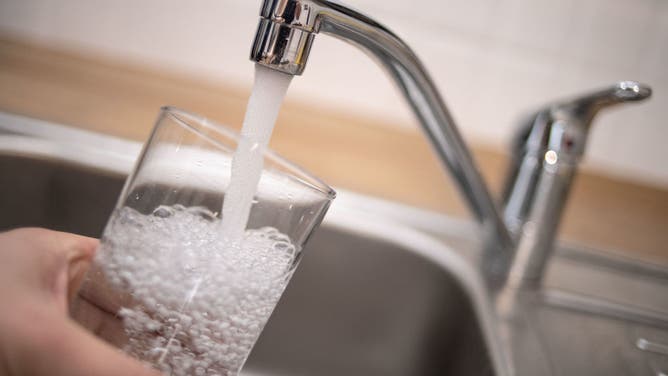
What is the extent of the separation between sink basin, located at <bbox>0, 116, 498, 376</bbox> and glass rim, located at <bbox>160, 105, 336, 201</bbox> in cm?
30

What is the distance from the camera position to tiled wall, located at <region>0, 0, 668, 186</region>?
43.9 inches

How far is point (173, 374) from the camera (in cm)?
30

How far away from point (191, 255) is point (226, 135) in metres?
0.06

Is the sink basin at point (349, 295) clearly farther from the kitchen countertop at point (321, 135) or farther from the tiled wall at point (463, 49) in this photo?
the tiled wall at point (463, 49)

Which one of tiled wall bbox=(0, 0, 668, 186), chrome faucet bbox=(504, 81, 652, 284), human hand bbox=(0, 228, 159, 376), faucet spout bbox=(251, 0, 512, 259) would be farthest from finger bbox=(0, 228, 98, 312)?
tiled wall bbox=(0, 0, 668, 186)

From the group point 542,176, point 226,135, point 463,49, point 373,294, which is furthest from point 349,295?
point 463,49

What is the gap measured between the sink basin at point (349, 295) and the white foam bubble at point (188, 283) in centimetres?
31

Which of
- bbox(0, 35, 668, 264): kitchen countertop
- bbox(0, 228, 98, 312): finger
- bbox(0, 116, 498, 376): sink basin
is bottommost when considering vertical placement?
bbox(0, 116, 498, 376): sink basin

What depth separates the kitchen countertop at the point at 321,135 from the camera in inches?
30.9

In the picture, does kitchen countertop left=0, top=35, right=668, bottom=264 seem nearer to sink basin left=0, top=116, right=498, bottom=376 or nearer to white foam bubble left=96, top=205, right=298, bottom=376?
sink basin left=0, top=116, right=498, bottom=376

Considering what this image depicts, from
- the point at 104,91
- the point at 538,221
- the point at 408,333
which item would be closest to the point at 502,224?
the point at 538,221

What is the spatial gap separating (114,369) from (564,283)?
1.73 ft

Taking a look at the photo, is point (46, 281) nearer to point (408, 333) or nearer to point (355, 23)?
point (355, 23)

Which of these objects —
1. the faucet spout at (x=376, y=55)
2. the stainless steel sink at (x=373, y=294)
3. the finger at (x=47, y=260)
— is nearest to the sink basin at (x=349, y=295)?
the stainless steel sink at (x=373, y=294)
